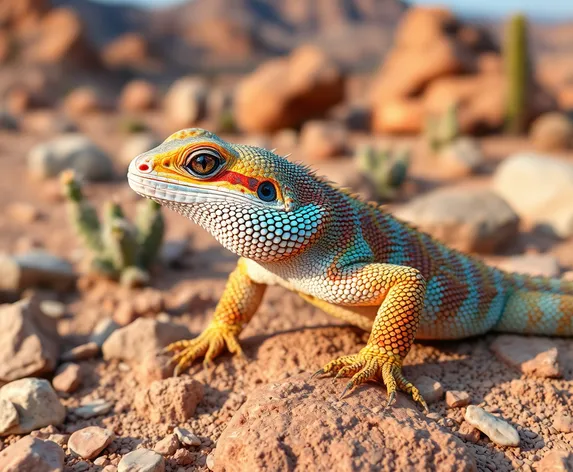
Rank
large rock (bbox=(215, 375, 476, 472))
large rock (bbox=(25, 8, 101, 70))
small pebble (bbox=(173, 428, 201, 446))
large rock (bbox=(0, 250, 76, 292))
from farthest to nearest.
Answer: large rock (bbox=(25, 8, 101, 70)) < large rock (bbox=(0, 250, 76, 292)) < small pebble (bbox=(173, 428, 201, 446)) < large rock (bbox=(215, 375, 476, 472))

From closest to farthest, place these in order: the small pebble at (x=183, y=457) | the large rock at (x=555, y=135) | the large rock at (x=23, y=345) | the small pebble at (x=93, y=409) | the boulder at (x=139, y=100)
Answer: the small pebble at (x=183, y=457) → the small pebble at (x=93, y=409) → the large rock at (x=23, y=345) → the large rock at (x=555, y=135) → the boulder at (x=139, y=100)

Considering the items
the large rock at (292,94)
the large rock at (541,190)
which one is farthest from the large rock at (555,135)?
the large rock at (292,94)

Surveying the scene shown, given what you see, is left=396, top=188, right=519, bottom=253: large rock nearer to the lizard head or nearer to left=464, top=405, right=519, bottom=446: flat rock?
left=464, top=405, right=519, bottom=446: flat rock

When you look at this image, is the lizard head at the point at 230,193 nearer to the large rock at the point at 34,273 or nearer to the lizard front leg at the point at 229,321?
the lizard front leg at the point at 229,321

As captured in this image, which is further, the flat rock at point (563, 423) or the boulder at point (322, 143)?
the boulder at point (322, 143)

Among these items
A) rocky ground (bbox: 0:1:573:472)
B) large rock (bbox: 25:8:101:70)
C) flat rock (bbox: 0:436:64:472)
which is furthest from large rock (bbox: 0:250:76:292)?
large rock (bbox: 25:8:101:70)

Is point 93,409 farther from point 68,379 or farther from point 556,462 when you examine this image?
point 556,462

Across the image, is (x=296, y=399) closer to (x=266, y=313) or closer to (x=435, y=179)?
(x=266, y=313)

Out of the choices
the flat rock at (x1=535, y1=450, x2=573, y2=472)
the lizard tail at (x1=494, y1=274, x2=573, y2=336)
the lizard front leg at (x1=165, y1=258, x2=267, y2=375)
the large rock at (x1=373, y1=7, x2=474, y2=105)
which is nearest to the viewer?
the flat rock at (x1=535, y1=450, x2=573, y2=472)
